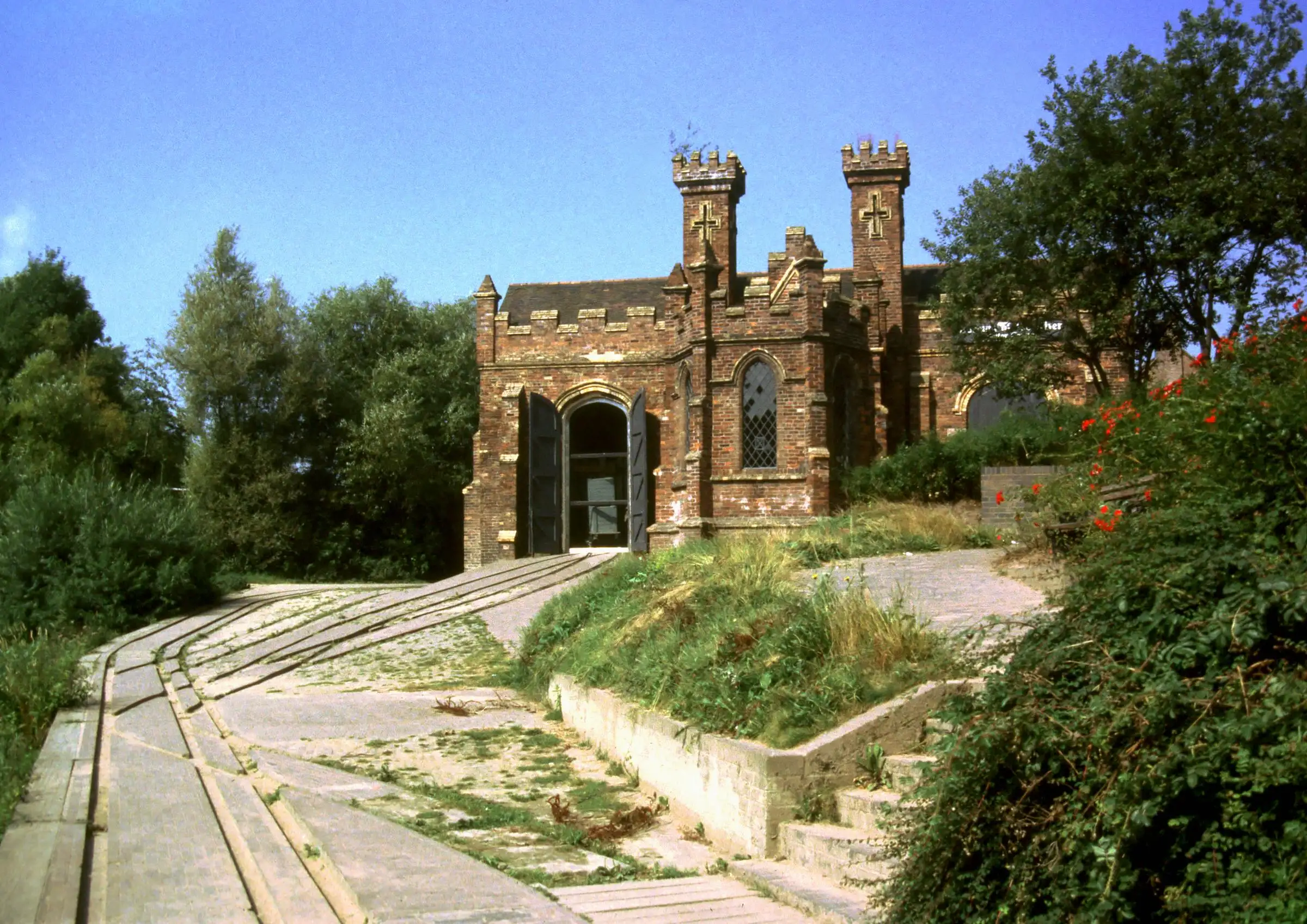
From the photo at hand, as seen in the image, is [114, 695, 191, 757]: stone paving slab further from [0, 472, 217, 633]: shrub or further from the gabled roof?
the gabled roof

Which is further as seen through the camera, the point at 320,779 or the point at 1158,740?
the point at 320,779

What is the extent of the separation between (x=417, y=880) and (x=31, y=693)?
23.2 feet

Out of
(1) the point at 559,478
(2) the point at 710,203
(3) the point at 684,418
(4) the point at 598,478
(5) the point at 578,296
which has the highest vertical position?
(2) the point at 710,203

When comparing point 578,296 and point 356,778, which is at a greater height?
point 578,296

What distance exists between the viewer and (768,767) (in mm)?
6609

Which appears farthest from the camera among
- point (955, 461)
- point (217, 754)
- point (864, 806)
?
point (955, 461)

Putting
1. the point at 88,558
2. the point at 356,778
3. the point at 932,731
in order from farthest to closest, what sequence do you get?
the point at 88,558 < the point at 356,778 < the point at 932,731

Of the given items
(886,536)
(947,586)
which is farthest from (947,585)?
(886,536)

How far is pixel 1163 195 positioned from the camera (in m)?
19.4

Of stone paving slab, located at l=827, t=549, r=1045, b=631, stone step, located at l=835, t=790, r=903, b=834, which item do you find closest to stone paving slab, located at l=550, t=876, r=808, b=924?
stone step, located at l=835, t=790, r=903, b=834

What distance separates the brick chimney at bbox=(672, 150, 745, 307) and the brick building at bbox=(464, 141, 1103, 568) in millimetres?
43

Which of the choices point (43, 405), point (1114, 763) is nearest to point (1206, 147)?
point (1114, 763)

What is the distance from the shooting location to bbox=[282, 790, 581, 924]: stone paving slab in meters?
5.62

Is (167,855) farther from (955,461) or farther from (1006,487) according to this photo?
(955,461)
